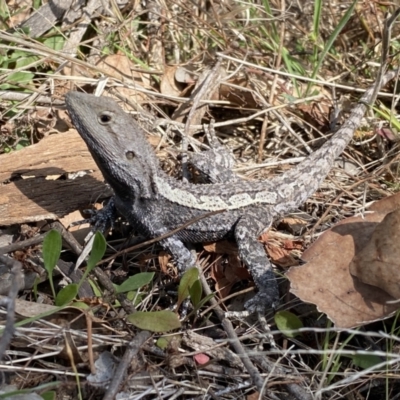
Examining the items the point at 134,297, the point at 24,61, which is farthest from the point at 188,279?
the point at 24,61

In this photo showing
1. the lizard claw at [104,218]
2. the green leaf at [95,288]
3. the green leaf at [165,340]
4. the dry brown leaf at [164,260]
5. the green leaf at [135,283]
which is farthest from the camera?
the lizard claw at [104,218]

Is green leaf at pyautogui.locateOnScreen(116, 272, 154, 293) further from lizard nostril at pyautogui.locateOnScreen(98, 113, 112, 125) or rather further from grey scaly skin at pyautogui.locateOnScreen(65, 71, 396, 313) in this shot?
lizard nostril at pyautogui.locateOnScreen(98, 113, 112, 125)

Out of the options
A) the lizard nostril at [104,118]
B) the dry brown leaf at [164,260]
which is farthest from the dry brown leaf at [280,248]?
the lizard nostril at [104,118]

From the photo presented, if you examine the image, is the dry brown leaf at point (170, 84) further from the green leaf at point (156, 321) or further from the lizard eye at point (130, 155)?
the green leaf at point (156, 321)

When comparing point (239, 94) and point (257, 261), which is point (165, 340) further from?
point (239, 94)

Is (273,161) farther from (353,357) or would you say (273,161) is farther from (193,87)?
(353,357)

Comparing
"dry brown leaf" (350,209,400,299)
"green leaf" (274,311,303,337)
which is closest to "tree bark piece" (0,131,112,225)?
"green leaf" (274,311,303,337)

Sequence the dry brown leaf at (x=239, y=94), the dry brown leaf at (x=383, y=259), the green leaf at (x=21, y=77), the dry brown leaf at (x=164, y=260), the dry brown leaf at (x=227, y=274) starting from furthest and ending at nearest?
1. the dry brown leaf at (x=239, y=94)
2. the green leaf at (x=21, y=77)
3. the dry brown leaf at (x=164, y=260)
4. the dry brown leaf at (x=227, y=274)
5. the dry brown leaf at (x=383, y=259)
